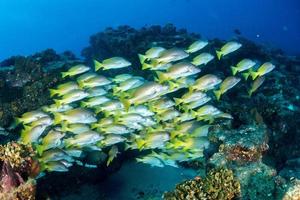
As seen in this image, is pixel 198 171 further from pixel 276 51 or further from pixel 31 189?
pixel 276 51

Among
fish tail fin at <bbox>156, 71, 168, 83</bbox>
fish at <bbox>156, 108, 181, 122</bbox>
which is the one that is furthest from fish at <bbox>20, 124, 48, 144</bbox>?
fish tail fin at <bbox>156, 71, 168, 83</bbox>

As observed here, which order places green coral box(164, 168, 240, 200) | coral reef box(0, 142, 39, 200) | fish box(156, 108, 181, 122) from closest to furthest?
1. coral reef box(0, 142, 39, 200)
2. green coral box(164, 168, 240, 200)
3. fish box(156, 108, 181, 122)

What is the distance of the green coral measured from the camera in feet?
17.9

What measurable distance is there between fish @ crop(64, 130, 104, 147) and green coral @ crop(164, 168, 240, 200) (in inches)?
102

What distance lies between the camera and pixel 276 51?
22.6 m

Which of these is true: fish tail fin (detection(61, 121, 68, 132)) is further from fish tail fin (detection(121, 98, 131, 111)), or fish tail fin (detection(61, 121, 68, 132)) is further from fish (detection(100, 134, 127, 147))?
fish tail fin (detection(121, 98, 131, 111))

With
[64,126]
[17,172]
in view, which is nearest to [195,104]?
[64,126]

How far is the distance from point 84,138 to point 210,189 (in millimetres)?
3138

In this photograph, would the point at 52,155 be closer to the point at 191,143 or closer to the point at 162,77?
the point at 191,143

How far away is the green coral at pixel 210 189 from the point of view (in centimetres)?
546

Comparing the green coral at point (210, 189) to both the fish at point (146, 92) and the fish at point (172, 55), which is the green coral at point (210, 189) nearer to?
the fish at point (146, 92)

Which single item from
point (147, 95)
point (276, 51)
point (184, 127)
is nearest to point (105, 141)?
point (147, 95)

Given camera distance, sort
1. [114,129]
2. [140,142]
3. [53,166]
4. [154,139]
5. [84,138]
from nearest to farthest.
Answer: [53,166]
[84,138]
[154,139]
[140,142]
[114,129]

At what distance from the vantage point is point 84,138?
771 centimetres
